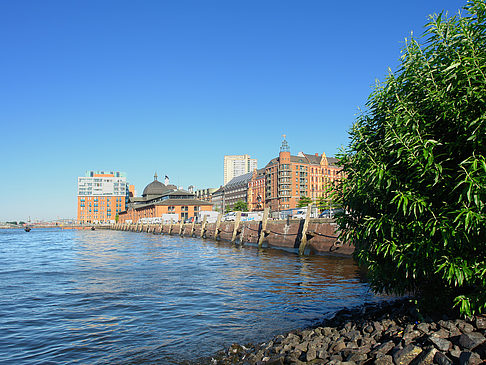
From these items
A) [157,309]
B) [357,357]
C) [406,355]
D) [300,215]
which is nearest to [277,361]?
[357,357]

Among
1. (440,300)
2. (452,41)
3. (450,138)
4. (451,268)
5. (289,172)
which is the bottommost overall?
(440,300)

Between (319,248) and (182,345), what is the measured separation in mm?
21676

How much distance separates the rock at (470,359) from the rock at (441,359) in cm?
17

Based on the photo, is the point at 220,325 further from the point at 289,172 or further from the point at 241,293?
the point at 289,172

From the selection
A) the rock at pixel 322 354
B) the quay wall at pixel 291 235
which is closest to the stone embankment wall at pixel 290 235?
the quay wall at pixel 291 235

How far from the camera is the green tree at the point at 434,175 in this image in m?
5.91

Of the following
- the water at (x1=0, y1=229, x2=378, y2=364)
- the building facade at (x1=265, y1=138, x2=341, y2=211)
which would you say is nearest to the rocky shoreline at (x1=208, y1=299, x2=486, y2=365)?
the water at (x1=0, y1=229, x2=378, y2=364)

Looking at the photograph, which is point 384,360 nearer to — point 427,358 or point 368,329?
point 427,358

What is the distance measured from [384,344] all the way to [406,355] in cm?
61

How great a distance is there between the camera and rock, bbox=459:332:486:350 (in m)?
5.77

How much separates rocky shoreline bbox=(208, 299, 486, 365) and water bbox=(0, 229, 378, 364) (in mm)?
1416

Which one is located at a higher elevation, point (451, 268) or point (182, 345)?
point (451, 268)

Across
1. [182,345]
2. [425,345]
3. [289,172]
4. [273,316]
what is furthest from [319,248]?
[289,172]

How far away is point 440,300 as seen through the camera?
7.11 metres
